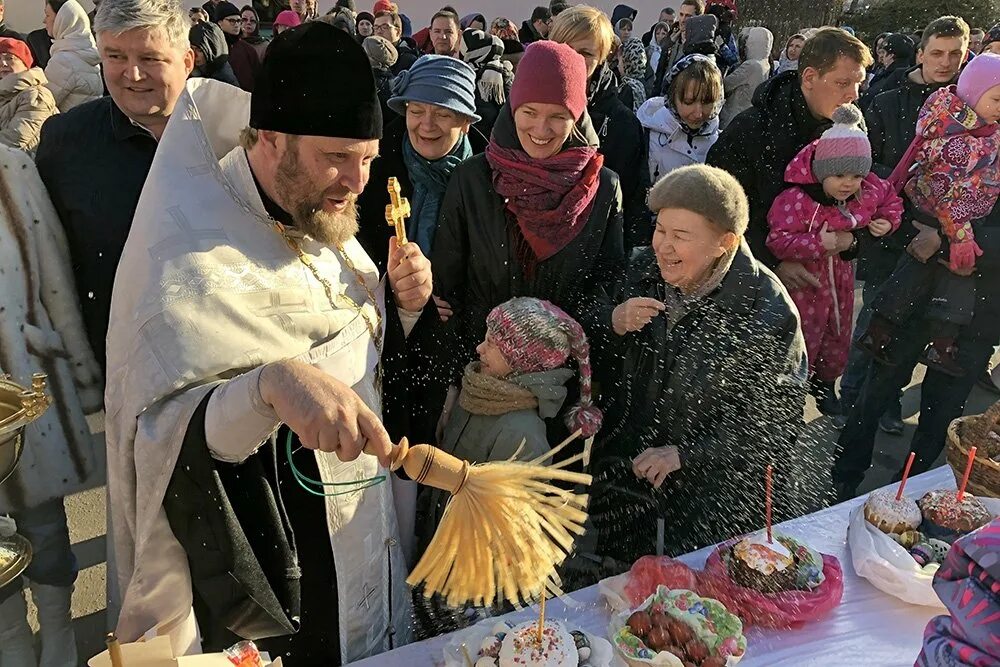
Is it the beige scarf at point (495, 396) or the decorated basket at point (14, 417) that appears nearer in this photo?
the decorated basket at point (14, 417)

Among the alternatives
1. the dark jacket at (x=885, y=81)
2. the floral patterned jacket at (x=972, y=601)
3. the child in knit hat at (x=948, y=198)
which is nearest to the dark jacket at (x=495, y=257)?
the floral patterned jacket at (x=972, y=601)

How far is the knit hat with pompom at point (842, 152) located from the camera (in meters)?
3.45

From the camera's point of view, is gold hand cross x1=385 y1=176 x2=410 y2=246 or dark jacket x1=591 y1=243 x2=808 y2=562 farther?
dark jacket x1=591 y1=243 x2=808 y2=562

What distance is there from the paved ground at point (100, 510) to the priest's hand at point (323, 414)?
227 centimetres

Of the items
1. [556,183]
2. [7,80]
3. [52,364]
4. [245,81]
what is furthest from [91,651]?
[245,81]

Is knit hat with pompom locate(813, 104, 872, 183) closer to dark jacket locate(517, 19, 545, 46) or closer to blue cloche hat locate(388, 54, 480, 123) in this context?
blue cloche hat locate(388, 54, 480, 123)

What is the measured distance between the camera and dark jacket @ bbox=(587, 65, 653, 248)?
429cm

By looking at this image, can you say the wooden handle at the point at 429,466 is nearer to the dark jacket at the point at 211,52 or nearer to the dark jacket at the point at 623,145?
the dark jacket at the point at 623,145

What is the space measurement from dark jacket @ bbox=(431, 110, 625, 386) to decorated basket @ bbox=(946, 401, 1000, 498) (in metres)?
1.41

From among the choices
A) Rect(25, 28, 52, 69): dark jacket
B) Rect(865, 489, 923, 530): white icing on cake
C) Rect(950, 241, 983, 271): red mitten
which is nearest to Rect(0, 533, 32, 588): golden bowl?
Rect(865, 489, 923, 530): white icing on cake

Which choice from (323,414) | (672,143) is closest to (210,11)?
(672,143)

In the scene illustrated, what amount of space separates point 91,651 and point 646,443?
241 cm

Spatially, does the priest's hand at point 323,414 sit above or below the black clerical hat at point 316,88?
below

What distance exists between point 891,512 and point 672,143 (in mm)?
2717
